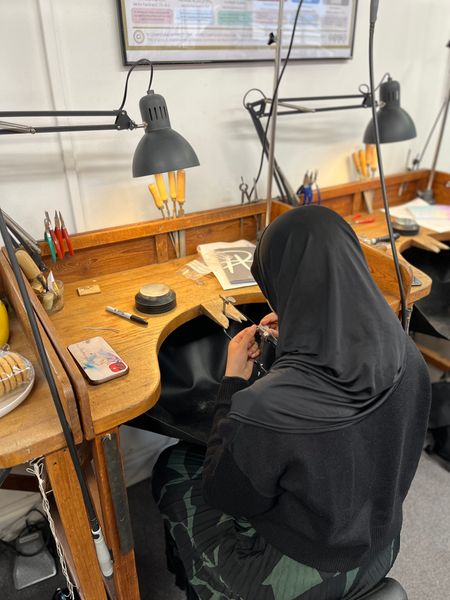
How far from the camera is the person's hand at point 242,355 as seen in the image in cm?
105

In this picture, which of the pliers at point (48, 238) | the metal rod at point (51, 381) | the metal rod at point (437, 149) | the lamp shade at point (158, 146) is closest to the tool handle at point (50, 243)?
the pliers at point (48, 238)

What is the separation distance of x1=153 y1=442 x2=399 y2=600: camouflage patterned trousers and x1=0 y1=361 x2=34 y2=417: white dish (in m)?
0.44

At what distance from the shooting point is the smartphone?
0.96 metres

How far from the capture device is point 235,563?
3.12 feet

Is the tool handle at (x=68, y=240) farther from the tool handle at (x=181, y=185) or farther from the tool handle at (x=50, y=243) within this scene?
the tool handle at (x=181, y=185)

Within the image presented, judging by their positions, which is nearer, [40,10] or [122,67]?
[40,10]

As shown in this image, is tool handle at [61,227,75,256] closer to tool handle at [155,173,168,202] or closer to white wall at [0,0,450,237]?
white wall at [0,0,450,237]

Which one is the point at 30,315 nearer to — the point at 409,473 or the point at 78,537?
the point at 78,537

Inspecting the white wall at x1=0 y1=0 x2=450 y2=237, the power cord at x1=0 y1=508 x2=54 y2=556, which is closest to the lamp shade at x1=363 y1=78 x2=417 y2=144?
the white wall at x1=0 y1=0 x2=450 y2=237

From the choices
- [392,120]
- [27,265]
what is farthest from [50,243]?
[392,120]

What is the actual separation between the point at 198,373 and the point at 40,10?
1.08 meters

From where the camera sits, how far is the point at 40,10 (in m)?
1.17

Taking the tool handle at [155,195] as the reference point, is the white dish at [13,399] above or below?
below

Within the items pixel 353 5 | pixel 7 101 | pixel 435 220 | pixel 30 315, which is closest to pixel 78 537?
pixel 30 315
